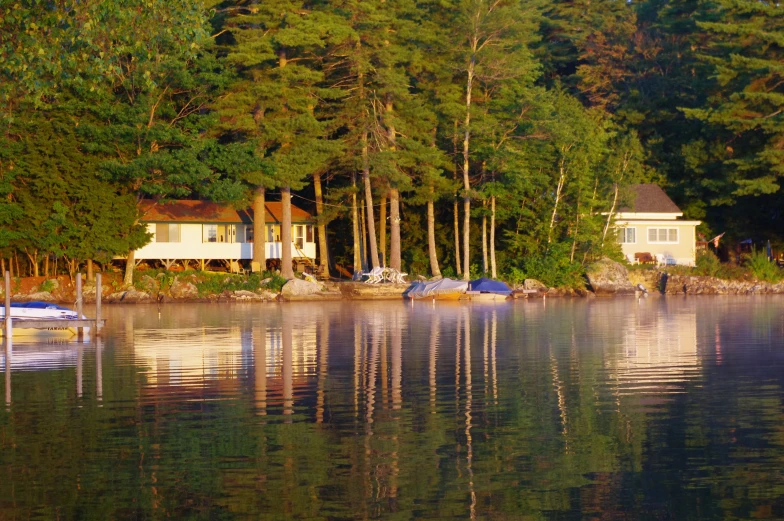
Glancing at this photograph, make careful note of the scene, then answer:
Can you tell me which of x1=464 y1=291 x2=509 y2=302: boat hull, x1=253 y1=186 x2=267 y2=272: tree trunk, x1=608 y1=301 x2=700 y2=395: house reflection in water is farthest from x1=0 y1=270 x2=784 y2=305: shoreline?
x1=608 y1=301 x2=700 y2=395: house reflection in water

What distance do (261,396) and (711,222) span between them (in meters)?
59.8

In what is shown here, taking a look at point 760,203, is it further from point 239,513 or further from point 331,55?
point 239,513

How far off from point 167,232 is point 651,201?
31.8 metres

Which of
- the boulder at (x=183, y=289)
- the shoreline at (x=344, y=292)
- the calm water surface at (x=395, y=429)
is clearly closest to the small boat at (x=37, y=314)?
the calm water surface at (x=395, y=429)

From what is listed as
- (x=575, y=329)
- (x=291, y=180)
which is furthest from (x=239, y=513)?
(x=291, y=180)

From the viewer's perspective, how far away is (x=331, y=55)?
58.5 m

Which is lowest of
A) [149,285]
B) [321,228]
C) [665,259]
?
[149,285]

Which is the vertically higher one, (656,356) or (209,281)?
(209,281)

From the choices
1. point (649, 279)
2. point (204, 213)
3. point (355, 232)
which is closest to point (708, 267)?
point (649, 279)

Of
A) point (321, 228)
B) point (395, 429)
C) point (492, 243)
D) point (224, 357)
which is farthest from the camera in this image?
point (321, 228)

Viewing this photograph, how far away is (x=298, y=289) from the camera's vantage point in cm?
5603

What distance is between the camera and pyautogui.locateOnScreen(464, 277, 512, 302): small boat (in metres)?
56.4

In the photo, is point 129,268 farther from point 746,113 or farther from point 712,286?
point 746,113

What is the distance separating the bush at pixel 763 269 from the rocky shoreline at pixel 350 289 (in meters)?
0.57
